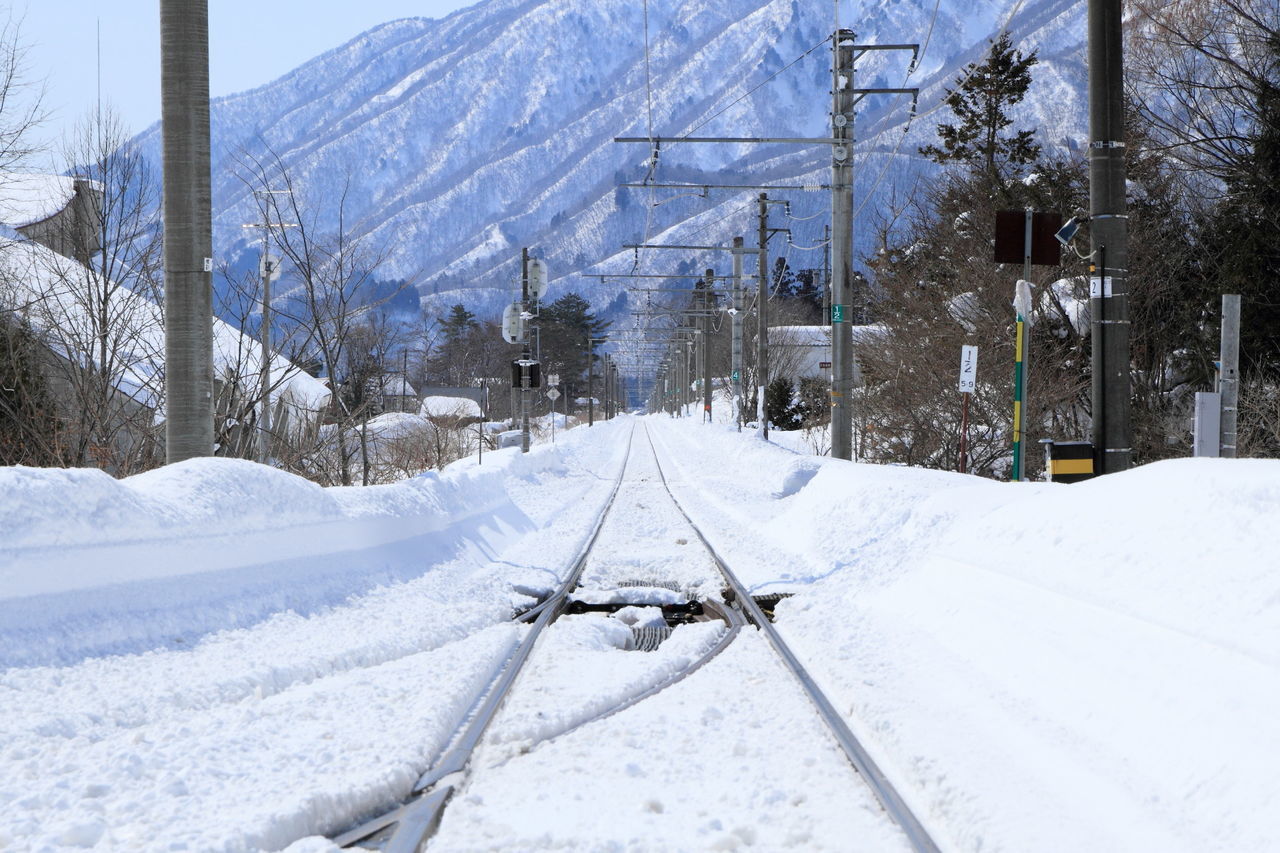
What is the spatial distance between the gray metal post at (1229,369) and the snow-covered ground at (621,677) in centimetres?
214

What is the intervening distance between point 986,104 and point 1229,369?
119ft

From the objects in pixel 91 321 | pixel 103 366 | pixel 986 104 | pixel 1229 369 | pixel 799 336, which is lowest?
pixel 1229 369

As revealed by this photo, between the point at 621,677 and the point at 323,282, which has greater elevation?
the point at 323,282

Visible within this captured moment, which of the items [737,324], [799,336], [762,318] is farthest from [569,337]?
[762,318]

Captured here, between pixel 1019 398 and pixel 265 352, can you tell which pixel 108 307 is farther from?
pixel 1019 398

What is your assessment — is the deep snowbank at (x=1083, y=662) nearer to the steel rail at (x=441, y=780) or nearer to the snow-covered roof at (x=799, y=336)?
the steel rail at (x=441, y=780)

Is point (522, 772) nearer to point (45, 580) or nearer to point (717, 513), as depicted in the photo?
point (45, 580)

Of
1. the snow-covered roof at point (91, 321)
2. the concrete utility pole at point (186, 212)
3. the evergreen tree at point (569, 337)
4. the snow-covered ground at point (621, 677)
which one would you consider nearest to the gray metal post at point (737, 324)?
the snow-covered roof at point (91, 321)

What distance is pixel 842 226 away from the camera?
69.2ft

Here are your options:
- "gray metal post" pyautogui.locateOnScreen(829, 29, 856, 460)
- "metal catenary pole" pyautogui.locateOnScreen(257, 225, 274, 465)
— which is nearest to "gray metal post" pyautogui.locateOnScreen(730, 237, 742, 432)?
"gray metal post" pyautogui.locateOnScreen(829, 29, 856, 460)

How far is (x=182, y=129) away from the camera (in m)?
9.37

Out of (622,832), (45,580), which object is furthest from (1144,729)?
(45,580)

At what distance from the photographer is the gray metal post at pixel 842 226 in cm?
2127

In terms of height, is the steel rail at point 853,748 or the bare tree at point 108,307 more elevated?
the bare tree at point 108,307
